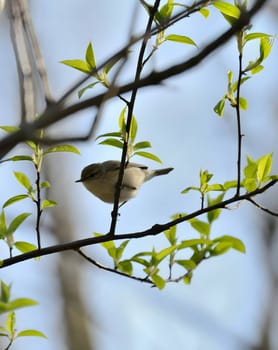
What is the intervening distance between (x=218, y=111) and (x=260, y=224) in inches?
257

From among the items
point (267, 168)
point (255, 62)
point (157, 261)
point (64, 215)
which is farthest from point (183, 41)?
point (64, 215)

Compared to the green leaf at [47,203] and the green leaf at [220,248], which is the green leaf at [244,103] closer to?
the green leaf at [220,248]

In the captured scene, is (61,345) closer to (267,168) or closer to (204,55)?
(267,168)

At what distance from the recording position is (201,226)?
110 inches

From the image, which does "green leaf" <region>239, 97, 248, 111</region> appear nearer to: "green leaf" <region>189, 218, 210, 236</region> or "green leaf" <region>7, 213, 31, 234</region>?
"green leaf" <region>189, 218, 210, 236</region>

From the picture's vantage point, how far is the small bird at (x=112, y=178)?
4.22m

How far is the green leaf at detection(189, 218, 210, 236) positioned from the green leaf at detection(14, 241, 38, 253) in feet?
2.20

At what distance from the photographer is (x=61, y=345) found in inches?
320

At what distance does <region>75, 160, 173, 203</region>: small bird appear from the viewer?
422 cm

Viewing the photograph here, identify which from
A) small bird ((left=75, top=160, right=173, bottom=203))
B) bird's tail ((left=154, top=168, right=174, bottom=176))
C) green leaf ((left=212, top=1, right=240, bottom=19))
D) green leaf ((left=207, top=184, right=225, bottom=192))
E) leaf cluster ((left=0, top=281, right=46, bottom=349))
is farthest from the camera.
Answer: bird's tail ((left=154, top=168, right=174, bottom=176))

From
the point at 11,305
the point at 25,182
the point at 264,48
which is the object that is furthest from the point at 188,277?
the point at 11,305

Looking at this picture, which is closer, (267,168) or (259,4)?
(259,4)

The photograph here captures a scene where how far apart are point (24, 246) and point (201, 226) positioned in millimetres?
738

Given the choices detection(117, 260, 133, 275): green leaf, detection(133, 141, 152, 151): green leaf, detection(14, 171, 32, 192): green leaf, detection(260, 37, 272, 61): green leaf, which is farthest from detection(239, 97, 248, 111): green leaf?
detection(14, 171, 32, 192): green leaf
